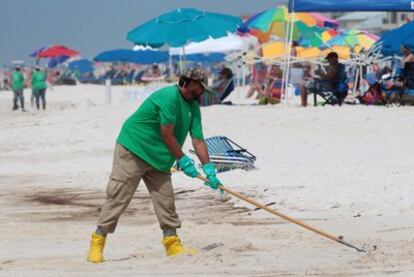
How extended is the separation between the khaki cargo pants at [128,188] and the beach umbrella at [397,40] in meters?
13.8

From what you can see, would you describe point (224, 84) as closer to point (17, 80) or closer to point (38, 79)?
point (38, 79)

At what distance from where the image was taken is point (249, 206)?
10.2m

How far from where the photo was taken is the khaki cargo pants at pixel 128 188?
733 centimetres

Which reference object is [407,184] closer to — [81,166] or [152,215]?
[152,215]

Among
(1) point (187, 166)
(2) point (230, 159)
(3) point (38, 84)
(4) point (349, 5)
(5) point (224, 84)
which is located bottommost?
(3) point (38, 84)

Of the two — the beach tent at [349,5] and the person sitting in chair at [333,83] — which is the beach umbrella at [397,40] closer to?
the beach tent at [349,5]

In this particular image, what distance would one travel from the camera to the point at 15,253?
307 inches

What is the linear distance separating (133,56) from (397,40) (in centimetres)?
2823

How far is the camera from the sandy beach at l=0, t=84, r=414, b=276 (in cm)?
711

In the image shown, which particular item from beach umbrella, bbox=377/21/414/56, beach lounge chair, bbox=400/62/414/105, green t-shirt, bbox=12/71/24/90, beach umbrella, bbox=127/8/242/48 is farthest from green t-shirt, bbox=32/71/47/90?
beach lounge chair, bbox=400/62/414/105

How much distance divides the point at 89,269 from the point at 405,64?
507 inches

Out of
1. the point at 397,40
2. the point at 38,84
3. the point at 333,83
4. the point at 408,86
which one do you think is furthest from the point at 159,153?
the point at 38,84

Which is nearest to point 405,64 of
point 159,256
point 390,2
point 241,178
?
point 390,2

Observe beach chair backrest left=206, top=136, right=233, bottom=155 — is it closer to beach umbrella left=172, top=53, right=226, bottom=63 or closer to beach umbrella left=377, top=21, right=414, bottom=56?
beach umbrella left=377, top=21, right=414, bottom=56
